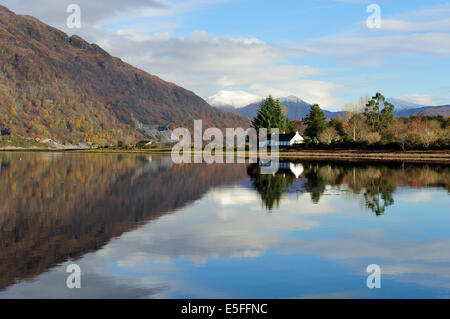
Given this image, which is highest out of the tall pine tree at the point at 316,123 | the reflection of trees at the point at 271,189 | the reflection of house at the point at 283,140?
the tall pine tree at the point at 316,123

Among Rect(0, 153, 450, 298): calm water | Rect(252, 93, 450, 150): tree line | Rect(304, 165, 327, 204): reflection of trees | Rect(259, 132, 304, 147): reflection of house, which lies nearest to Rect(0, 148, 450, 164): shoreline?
Rect(252, 93, 450, 150): tree line

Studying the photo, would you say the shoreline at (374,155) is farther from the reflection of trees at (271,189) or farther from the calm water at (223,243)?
the calm water at (223,243)

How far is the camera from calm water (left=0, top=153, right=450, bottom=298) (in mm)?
12328

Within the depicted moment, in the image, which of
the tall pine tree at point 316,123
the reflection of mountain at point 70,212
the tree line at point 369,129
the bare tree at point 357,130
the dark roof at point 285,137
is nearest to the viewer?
the reflection of mountain at point 70,212

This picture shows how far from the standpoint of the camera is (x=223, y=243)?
56.9 feet

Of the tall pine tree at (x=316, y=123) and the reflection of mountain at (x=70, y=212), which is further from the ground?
the tall pine tree at (x=316, y=123)

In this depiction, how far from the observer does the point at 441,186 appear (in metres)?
37.7

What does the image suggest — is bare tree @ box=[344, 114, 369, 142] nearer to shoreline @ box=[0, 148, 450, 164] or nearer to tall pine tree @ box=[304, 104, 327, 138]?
tall pine tree @ box=[304, 104, 327, 138]

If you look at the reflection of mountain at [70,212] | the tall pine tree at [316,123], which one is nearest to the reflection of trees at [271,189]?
the reflection of mountain at [70,212]

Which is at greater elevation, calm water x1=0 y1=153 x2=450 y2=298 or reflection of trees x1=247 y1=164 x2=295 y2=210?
reflection of trees x1=247 y1=164 x2=295 y2=210

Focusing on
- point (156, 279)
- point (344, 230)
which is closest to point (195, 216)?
point (344, 230)

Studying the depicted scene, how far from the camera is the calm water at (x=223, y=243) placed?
40.4 ft

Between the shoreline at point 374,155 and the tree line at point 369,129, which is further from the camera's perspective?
the tree line at point 369,129

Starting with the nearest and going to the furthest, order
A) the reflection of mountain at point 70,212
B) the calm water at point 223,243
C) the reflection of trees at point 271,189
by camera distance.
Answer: the calm water at point 223,243 < the reflection of mountain at point 70,212 < the reflection of trees at point 271,189
